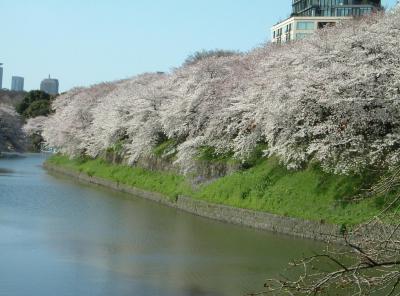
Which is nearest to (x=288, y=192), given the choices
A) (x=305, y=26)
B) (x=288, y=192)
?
(x=288, y=192)

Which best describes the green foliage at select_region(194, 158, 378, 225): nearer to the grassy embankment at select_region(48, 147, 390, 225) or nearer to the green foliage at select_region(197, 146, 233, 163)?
the grassy embankment at select_region(48, 147, 390, 225)

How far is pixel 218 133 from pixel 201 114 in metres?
2.56

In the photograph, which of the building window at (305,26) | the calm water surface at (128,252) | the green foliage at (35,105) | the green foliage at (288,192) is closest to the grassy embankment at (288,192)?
the green foliage at (288,192)

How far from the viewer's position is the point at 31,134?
266ft

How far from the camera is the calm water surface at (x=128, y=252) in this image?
11.7 m

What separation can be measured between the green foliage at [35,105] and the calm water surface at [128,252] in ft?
206

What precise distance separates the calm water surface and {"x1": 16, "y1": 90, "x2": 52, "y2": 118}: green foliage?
6274 centimetres

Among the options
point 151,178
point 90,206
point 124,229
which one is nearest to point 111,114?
point 151,178

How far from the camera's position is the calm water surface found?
38.3ft

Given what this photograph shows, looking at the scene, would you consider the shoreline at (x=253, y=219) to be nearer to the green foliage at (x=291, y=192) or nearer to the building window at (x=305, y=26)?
the green foliage at (x=291, y=192)

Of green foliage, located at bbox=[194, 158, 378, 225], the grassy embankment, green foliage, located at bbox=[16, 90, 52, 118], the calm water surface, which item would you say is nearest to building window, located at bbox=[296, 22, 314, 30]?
green foliage, located at bbox=[16, 90, 52, 118]


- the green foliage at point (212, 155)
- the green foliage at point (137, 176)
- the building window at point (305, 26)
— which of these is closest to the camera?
the green foliage at point (212, 155)

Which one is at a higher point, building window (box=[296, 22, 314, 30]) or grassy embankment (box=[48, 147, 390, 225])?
building window (box=[296, 22, 314, 30])

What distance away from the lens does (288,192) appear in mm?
20609
